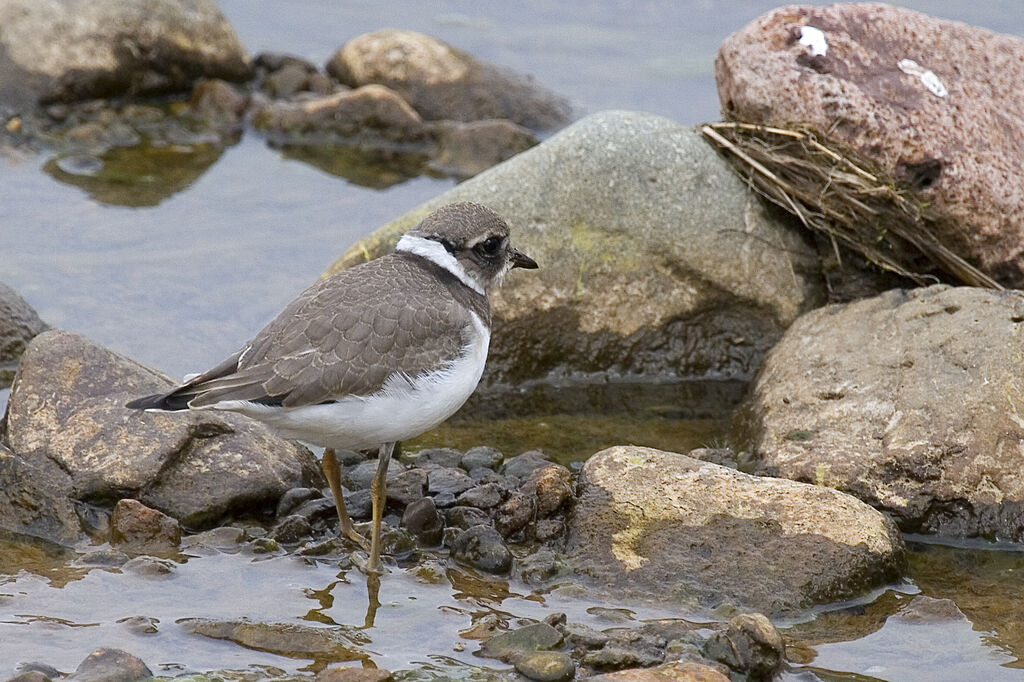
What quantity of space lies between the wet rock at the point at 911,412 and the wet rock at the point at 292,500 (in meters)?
2.72

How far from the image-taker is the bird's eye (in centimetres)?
728

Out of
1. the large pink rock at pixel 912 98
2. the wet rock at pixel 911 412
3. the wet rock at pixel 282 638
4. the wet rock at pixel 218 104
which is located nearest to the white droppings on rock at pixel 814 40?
the large pink rock at pixel 912 98

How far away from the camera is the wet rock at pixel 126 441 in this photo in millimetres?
7008

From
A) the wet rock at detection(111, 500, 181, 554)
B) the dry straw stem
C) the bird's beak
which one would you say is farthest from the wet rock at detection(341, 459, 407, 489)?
the dry straw stem

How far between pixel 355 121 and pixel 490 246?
22.1ft

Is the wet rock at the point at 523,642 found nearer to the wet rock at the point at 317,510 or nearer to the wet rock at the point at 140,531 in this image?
the wet rock at the point at 317,510

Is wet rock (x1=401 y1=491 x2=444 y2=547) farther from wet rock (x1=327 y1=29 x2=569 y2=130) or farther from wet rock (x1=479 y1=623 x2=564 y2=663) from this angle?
wet rock (x1=327 y1=29 x2=569 y2=130)

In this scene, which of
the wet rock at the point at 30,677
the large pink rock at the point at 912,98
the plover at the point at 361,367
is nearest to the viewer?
the wet rock at the point at 30,677

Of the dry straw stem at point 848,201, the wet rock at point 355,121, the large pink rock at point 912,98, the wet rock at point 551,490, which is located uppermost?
the large pink rock at point 912,98

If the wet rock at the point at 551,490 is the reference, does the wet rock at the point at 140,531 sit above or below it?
below

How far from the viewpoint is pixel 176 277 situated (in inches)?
416

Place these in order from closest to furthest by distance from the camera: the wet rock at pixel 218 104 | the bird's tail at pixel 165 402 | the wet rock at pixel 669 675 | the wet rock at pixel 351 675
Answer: the wet rock at pixel 669 675 < the wet rock at pixel 351 675 < the bird's tail at pixel 165 402 < the wet rock at pixel 218 104

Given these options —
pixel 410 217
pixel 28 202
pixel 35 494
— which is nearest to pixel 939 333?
pixel 410 217

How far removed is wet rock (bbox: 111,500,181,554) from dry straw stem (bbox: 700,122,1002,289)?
5.08 m
